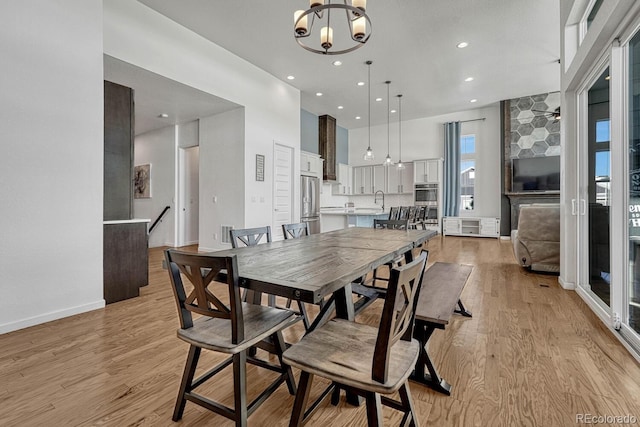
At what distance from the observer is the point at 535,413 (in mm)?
1400

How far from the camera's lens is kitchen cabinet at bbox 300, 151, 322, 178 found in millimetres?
7145

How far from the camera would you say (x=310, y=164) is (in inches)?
293

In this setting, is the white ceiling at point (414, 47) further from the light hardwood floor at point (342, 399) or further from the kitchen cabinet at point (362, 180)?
the light hardwood floor at point (342, 399)

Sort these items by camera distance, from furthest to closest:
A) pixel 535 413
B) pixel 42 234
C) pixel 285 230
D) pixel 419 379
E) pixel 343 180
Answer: pixel 343 180 < pixel 285 230 < pixel 42 234 < pixel 419 379 < pixel 535 413

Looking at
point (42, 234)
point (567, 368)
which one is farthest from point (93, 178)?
point (567, 368)

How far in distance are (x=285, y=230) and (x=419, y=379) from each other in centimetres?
164

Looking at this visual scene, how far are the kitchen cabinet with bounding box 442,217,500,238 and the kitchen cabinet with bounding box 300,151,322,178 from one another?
3919 millimetres

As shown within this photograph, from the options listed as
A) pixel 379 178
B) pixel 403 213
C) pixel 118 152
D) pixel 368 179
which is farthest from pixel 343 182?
pixel 118 152

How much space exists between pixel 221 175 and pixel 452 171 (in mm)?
6256

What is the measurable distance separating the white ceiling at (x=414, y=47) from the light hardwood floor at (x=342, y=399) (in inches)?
146

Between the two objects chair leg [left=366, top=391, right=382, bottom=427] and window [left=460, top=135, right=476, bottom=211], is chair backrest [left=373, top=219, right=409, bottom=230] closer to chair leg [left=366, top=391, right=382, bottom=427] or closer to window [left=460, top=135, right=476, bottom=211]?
chair leg [left=366, top=391, right=382, bottom=427]

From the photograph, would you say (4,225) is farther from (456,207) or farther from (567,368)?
(456,207)

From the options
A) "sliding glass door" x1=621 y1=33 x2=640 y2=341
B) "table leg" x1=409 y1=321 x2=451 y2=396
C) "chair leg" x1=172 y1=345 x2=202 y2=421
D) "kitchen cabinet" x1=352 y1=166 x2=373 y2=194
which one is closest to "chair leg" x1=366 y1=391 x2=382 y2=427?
"table leg" x1=409 y1=321 x2=451 y2=396

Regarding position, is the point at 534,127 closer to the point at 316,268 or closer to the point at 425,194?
the point at 425,194
